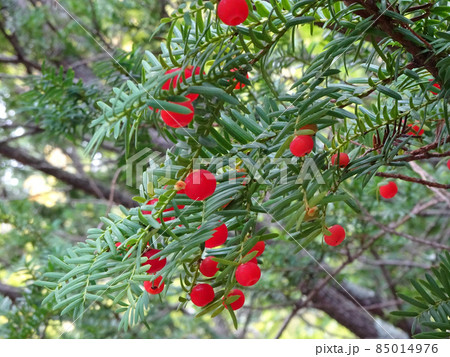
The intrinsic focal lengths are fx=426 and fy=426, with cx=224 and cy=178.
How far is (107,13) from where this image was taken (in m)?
1.47

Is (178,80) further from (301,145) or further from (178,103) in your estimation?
(301,145)

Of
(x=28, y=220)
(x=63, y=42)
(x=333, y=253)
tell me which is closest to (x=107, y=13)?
(x=63, y=42)

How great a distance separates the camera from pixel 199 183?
0.37m

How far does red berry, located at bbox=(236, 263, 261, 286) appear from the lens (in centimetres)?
40

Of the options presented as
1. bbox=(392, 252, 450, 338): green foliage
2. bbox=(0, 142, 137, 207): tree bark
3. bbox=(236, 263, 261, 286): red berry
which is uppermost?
bbox=(0, 142, 137, 207): tree bark

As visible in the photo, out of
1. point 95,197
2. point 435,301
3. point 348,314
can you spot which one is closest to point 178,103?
point 435,301

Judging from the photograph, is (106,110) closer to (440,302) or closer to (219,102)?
(219,102)

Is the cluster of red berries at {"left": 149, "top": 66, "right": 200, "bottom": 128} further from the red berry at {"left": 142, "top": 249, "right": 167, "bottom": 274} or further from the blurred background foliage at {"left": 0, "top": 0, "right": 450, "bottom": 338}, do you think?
the blurred background foliage at {"left": 0, "top": 0, "right": 450, "bottom": 338}

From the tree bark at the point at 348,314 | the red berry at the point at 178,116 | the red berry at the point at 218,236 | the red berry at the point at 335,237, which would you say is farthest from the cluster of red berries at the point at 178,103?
the tree bark at the point at 348,314

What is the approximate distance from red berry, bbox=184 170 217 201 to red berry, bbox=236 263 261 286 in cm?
9

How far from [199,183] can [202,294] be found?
0.14 meters

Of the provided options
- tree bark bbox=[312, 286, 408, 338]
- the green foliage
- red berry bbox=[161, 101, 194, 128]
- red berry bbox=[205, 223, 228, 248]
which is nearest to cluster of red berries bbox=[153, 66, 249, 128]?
red berry bbox=[161, 101, 194, 128]

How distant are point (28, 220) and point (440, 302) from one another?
1.05 m
